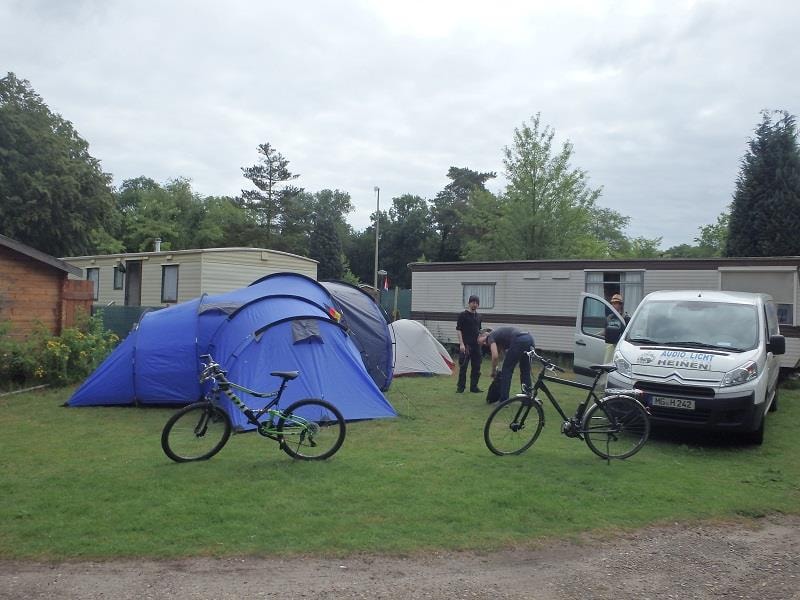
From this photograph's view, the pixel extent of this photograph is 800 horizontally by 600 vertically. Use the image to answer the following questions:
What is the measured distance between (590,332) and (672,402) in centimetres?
474

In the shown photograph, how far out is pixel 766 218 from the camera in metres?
26.8

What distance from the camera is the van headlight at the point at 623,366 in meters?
8.59

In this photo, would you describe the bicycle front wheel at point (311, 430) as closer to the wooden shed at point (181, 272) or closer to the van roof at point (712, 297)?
the van roof at point (712, 297)

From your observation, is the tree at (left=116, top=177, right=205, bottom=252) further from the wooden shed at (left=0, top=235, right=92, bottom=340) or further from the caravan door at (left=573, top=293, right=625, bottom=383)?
the caravan door at (left=573, top=293, right=625, bottom=383)

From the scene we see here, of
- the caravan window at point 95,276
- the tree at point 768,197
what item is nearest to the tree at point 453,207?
the tree at point 768,197

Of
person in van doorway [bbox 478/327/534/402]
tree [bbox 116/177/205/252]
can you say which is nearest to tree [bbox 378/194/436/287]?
tree [bbox 116/177/205/252]

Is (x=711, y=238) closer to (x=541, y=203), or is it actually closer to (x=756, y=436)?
(x=541, y=203)

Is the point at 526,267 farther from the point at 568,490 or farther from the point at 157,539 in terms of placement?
the point at 157,539

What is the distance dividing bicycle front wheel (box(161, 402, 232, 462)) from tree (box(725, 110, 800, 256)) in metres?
25.0

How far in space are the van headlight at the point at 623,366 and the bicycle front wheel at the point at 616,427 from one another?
1017mm

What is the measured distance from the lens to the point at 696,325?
915cm

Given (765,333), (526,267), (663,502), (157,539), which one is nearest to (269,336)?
(157,539)

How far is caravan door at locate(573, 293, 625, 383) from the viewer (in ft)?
40.6

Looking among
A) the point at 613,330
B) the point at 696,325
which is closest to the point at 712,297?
the point at 696,325
